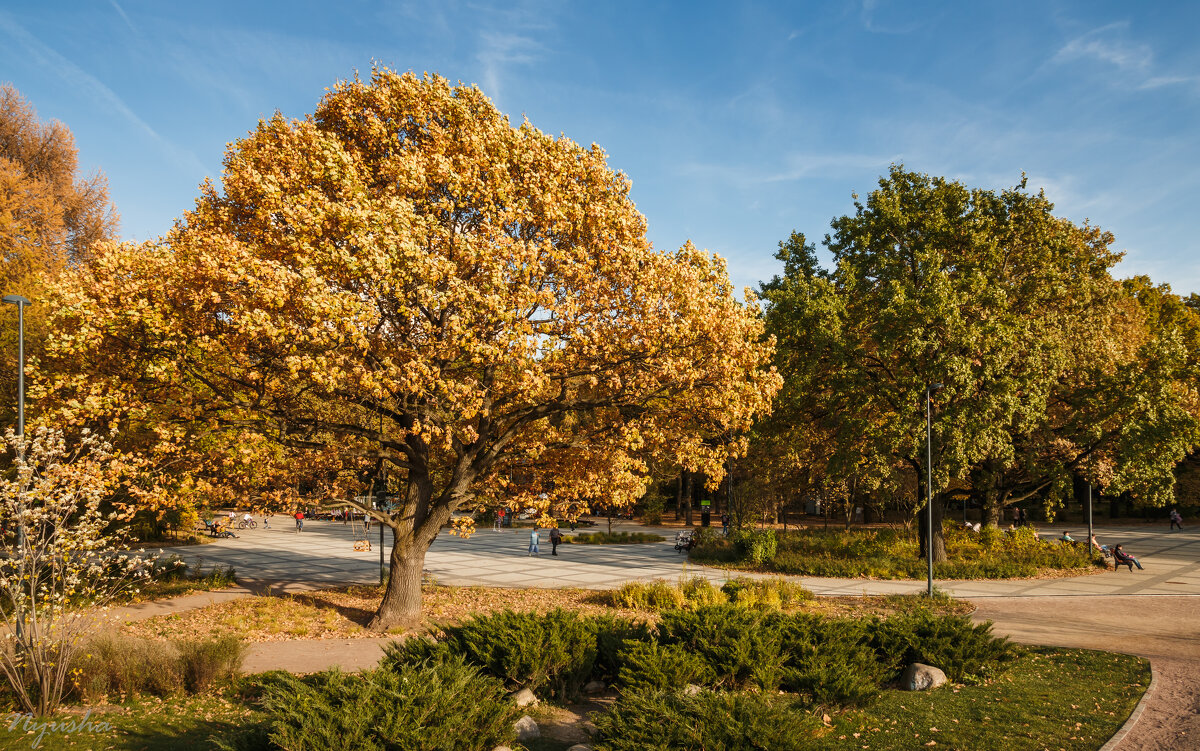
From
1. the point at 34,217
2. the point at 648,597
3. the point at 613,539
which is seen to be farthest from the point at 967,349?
the point at 34,217

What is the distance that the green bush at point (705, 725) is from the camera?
18.8ft

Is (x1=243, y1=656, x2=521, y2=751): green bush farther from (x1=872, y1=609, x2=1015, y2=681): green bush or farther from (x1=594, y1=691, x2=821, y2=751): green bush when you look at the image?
(x1=872, y1=609, x2=1015, y2=681): green bush

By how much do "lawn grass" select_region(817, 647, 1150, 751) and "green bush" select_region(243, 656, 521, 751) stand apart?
3.12 m

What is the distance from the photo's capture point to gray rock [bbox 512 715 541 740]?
728 cm

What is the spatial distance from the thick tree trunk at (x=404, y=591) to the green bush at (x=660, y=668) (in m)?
7.22

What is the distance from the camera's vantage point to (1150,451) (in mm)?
21578

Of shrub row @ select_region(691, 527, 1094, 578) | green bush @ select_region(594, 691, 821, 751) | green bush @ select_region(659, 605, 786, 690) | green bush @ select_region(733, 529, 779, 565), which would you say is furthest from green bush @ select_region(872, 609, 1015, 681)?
green bush @ select_region(733, 529, 779, 565)

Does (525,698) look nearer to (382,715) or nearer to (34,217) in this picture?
(382,715)

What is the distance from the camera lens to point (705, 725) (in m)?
5.85

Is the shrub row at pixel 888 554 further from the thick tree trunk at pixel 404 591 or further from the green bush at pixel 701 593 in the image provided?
the thick tree trunk at pixel 404 591

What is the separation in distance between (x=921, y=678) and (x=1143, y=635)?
750 cm

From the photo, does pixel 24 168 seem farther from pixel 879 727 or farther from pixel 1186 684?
pixel 1186 684

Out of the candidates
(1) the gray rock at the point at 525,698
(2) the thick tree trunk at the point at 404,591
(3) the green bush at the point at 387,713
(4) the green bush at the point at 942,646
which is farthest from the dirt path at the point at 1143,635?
(2) the thick tree trunk at the point at 404,591

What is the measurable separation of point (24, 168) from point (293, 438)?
2971cm
